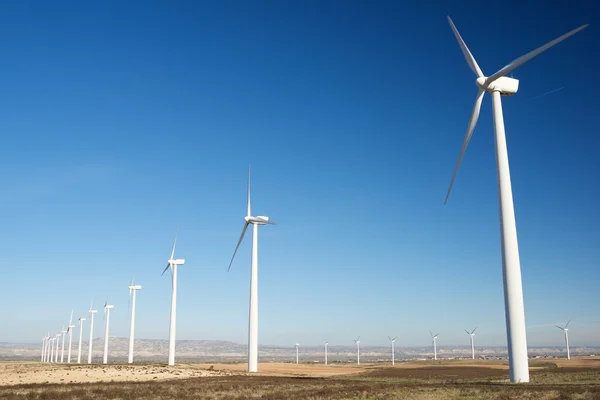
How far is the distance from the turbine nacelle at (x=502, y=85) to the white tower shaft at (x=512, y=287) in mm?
8312

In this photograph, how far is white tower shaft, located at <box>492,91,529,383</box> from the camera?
135 feet

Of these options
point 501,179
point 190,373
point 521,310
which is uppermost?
point 501,179

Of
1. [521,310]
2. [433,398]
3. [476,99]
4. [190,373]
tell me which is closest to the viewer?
[433,398]

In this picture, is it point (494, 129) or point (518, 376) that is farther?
point (494, 129)

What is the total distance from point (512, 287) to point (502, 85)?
1754 centimetres

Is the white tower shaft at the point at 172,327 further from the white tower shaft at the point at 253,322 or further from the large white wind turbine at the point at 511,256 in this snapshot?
the large white wind turbine at the point at 511,256

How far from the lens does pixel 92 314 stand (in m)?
184

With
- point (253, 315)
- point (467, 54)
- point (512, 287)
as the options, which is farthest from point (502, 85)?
point (253, 315)

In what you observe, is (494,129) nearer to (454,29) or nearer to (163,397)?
(454,29)

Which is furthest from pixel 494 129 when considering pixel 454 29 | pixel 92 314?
pixel 92 314

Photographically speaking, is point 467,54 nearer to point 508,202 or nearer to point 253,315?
point 508,202

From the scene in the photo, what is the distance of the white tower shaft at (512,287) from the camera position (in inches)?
1614

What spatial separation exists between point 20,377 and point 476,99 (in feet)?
193

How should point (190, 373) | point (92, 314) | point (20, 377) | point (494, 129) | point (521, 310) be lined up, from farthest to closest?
point (92, 314)
point (190, 373)
point (20, 377)
point (494, 129)
point (521, 310)
